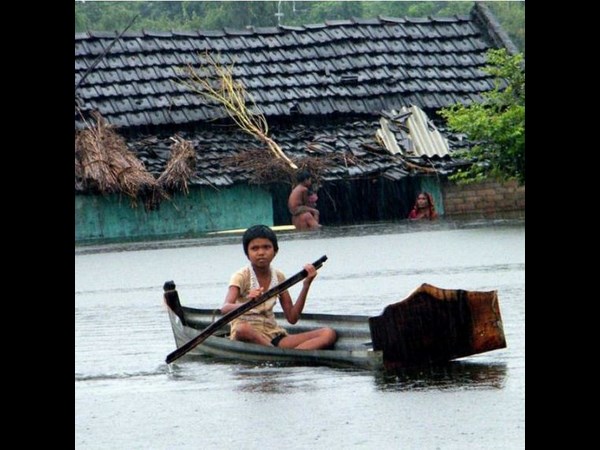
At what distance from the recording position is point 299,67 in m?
36.0

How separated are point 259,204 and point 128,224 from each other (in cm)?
264

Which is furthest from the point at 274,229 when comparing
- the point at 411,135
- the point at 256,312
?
the point at 256,312

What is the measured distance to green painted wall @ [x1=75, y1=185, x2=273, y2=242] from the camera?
3206 cm

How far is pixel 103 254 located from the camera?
27.1 meters

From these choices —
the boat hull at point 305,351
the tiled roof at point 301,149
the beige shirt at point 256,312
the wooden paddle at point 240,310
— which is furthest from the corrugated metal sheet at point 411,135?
the wooden paddle at point 240,310

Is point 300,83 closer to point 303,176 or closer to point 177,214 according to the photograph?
point 177,214

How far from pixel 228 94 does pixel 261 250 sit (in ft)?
75.0

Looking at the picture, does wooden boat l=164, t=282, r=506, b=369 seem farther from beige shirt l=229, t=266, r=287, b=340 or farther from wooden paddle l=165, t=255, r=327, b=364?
beige shirt l=229, t=266, r=287, b=340

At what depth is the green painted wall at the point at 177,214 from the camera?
32062mm
